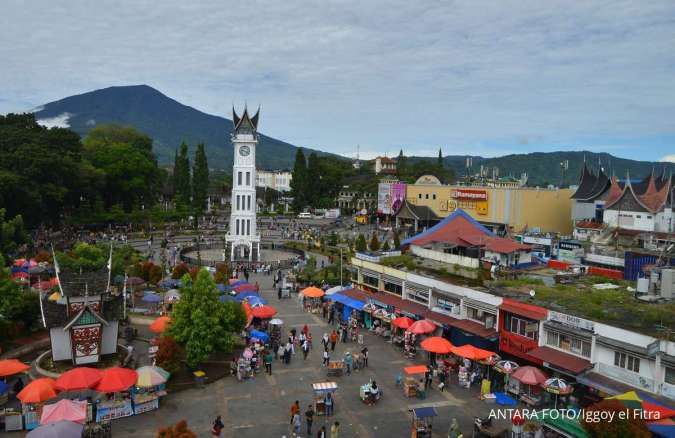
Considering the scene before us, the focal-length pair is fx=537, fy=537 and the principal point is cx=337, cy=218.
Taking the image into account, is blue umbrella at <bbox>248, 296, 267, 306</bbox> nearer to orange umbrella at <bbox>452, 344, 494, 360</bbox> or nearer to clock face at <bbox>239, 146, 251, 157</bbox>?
orange umbrella at <bbox>452, 344, 494, 360</bbox>

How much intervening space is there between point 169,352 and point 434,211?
62.4m

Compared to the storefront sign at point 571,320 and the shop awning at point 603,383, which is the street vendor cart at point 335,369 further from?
the shop awning at point 603,383

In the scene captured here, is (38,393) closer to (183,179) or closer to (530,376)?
(530,376)

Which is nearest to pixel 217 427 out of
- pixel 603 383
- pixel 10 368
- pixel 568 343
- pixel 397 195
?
pixel 10 368

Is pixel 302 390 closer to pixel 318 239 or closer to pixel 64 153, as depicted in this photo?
pixel 318 239

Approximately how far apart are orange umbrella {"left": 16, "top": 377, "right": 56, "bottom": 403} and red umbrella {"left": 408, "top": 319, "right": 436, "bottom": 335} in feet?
46.2

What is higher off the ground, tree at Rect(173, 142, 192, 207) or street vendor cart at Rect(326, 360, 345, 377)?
tree at Rect(173, 142, 192, 207)

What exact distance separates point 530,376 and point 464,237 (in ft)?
50.5

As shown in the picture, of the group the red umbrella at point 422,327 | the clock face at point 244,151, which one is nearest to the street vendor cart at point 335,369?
the red umbrella at point 422,327

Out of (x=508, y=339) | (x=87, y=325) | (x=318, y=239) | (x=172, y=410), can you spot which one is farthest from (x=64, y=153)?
(x=508, y=339)

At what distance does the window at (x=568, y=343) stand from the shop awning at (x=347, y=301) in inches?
410

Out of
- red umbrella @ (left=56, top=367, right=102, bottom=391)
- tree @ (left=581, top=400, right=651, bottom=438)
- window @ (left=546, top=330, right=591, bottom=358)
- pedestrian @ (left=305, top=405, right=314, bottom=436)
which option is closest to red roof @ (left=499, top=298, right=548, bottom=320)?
window @ (left=546, top=330, right=591, bottom=358)

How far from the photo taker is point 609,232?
1861 inches

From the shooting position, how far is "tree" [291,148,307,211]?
9344 cm
